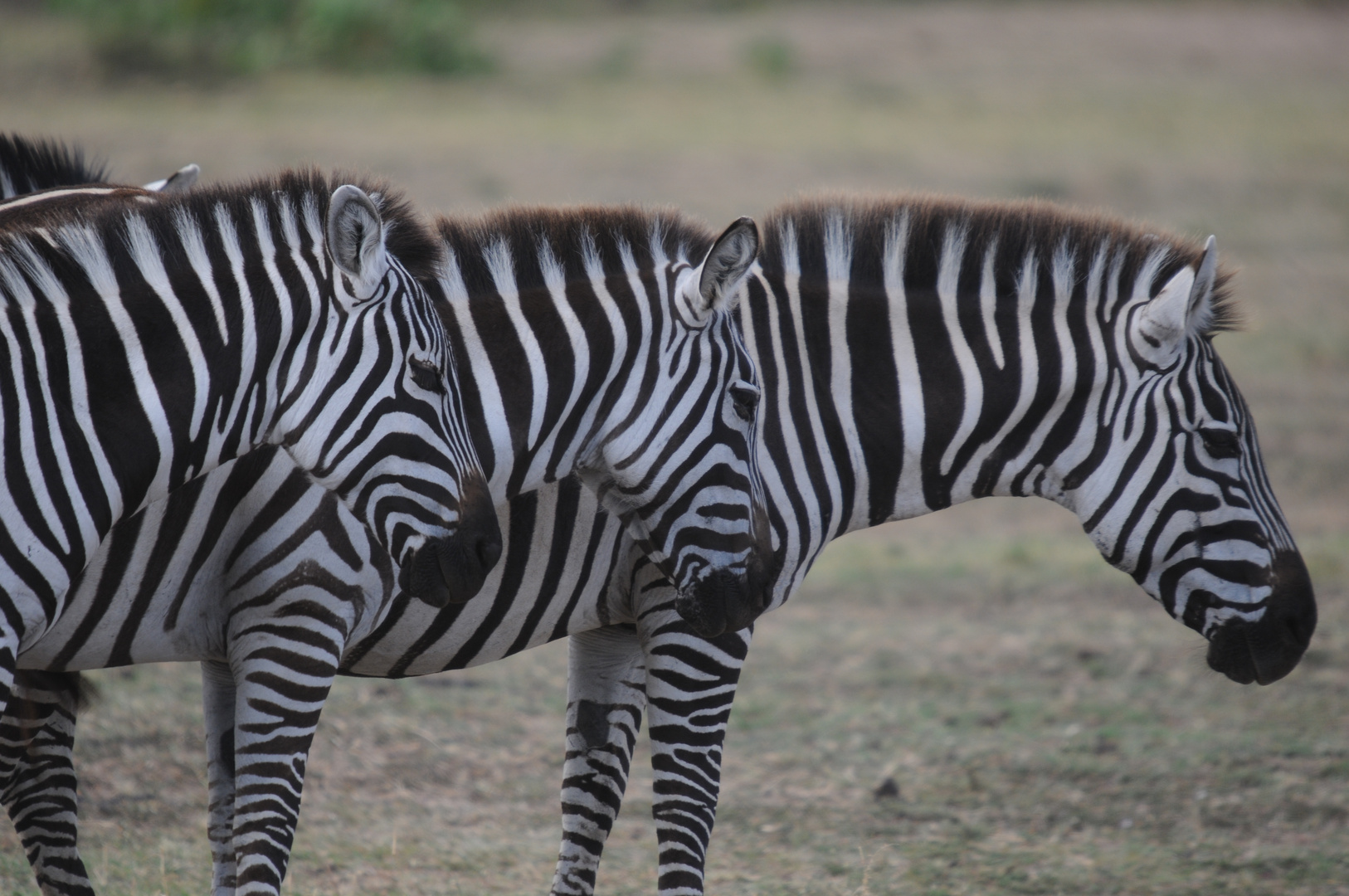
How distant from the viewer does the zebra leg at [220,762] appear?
421cm

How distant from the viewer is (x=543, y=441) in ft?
12.8

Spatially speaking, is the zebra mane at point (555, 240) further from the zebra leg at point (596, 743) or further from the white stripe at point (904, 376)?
the zebra leg at point (596, 743)

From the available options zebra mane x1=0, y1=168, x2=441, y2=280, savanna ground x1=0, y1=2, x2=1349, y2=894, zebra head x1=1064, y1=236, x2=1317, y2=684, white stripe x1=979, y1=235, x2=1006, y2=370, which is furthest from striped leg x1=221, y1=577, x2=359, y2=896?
zebra head x1=1064, y1=236, x2=1317, y2=684

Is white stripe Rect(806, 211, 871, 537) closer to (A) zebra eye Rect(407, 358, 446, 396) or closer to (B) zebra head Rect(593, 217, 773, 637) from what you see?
(B) zebra head Rect(593, 217, 773, 637)

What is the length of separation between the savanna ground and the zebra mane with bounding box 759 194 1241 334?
0.34 m

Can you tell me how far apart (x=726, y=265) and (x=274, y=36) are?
1810 centimetres

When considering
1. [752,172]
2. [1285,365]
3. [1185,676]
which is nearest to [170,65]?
[752,172]

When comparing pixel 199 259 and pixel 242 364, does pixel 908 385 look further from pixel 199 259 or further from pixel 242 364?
pixel 199 259

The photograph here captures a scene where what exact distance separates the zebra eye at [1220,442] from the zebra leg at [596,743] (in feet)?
6.52

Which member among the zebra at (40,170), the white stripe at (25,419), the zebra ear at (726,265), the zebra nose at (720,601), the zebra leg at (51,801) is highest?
the zebra at (40,170)

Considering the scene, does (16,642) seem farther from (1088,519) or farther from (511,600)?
(1088,519)

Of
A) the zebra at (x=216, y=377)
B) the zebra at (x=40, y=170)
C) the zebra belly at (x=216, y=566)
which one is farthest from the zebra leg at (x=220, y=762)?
the zebra at (x=40, y=170)

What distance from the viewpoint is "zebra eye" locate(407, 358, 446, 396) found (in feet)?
11.5

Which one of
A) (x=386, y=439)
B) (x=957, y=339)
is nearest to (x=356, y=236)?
(x=386, y=439)
